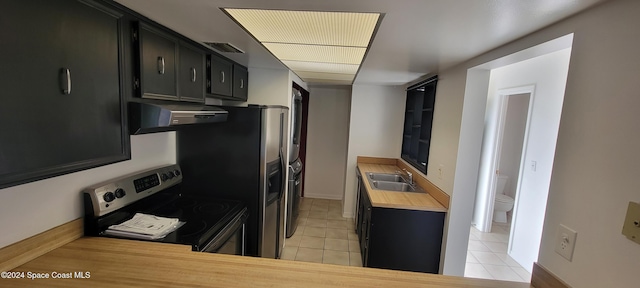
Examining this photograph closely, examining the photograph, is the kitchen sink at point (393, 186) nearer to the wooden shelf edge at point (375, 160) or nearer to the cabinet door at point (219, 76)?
the wooden shelf edge at point (375, 160)

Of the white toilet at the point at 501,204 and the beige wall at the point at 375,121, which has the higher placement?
the beige wall at the point at 375,121

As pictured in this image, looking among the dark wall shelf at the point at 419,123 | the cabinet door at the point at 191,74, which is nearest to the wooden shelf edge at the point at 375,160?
the dark wall shelf at the point at 419,123

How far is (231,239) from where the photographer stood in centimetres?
188

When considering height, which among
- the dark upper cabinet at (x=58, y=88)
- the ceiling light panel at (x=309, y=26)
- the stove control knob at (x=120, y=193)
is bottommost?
the stove control knob at (x=120, y=193)

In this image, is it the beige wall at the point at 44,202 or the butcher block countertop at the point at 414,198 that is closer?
the beige wall at the point at 44,202

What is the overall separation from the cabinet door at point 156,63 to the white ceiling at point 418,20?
0.29 feet

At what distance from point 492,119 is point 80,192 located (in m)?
4.34

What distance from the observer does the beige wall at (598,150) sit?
82 centimetres

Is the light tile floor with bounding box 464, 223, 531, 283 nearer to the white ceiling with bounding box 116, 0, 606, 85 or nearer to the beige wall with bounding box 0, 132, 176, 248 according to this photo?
the white ceiling with bounding box 116, 0, 606, 85

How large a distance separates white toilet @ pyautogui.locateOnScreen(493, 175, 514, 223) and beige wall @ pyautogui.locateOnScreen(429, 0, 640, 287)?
3.31 m

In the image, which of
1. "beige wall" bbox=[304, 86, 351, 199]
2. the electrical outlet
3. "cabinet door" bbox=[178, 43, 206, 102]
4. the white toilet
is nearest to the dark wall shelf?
"beige wall" bbox=[304, 86, 351, 199]

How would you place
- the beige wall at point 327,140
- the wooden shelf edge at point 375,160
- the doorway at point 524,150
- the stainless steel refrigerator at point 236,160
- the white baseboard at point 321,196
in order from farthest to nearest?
the white baseboard at point 321,196
the beige wall at point 327,140
the wooden shelf edge at point 375,160
the doorway at point 524,150
the stainless steel refrigerator at point 236,160

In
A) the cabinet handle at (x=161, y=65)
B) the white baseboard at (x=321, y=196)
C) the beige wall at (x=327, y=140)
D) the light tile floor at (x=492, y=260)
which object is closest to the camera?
the cabinet handle at (x=161, y=65)

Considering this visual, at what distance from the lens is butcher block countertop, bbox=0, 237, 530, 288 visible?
1.02 meters
